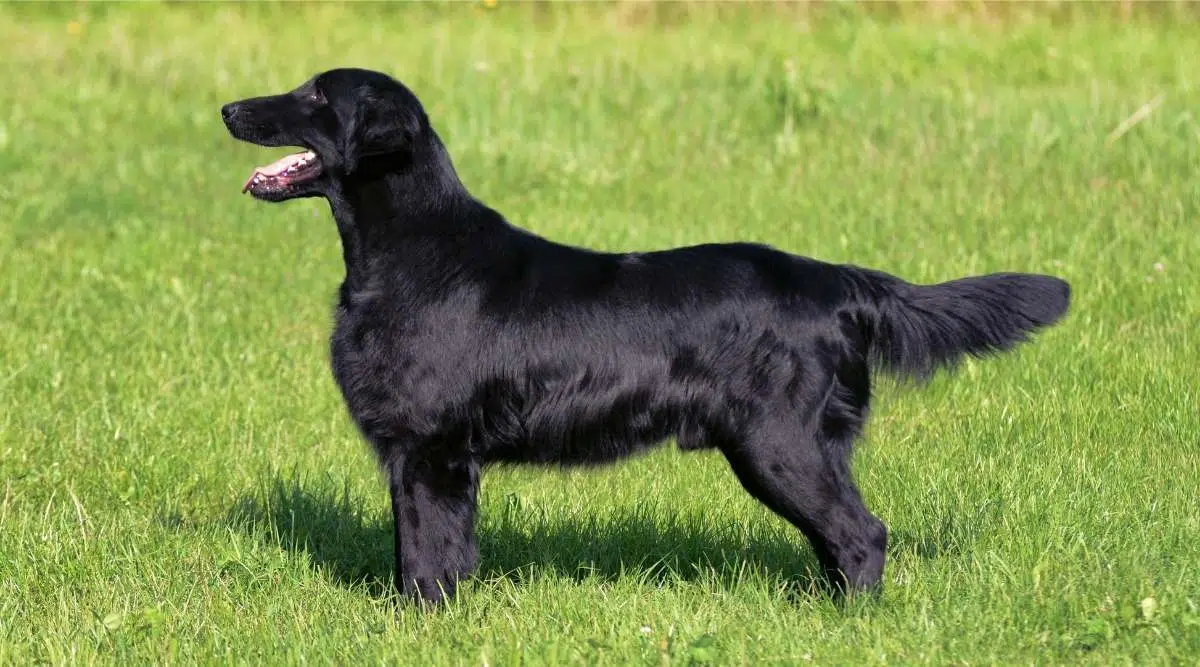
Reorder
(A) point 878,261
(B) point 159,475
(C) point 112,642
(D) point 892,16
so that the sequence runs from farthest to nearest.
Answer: (D) point 892,16
(A) point 878,261
(B) point 159,475
(C) point 112,642

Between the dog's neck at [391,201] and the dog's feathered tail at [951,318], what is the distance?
A: 4.28 ft

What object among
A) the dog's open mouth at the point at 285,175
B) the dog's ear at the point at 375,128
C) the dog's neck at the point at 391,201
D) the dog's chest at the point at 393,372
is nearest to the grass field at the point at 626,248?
the dog's chest at the point at 393,372

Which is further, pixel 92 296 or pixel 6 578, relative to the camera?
pixel 92 296

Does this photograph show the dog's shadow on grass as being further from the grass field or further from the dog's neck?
the dog's neck

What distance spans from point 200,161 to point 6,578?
6.39 metres

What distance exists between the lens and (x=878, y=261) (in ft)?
25.9

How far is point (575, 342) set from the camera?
4.30 meters

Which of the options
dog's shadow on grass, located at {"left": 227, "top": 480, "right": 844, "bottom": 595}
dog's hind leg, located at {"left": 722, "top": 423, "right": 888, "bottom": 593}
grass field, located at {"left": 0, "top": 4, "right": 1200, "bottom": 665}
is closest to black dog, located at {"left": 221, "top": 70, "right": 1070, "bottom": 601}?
dog's hind leg, located at {"left": 722, "top": 423, "right": 888, "bottom": 593}

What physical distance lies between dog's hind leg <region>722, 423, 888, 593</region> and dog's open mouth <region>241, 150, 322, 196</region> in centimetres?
152

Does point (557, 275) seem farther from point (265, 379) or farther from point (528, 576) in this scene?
point (265, 379)

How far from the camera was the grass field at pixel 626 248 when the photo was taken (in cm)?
422

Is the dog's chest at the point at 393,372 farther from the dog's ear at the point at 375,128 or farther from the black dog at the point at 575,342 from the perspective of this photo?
the dog's ear at the point at 375,128

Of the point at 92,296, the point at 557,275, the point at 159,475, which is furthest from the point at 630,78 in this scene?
the point at 557,275

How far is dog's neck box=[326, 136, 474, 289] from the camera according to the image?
14.6 ft
